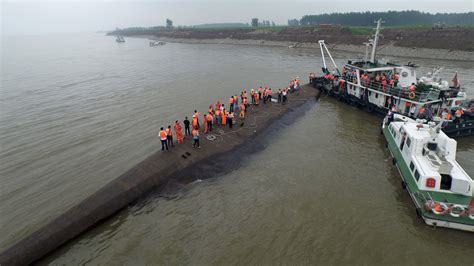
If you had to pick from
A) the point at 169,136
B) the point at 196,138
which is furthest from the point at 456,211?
the point at 169,136

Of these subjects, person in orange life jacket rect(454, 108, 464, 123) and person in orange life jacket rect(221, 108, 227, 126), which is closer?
person in orange life jacket rect(221, 108, 227, 126)

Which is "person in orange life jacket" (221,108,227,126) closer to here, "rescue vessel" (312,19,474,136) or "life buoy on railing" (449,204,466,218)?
"life buoy on railing" (449,204,466,218)

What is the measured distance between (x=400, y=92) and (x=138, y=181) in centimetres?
2344

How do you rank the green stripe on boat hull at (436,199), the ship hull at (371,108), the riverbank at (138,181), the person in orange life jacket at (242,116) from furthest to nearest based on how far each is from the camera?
1. the person in orange life jacket at (242,116)
2. the ship hull at (371,108)
3. the green stripe on boat hull at (436,199)
4. the riverbank at (138,181)

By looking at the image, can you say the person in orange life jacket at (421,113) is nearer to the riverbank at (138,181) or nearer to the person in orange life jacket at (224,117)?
the riverbank at (138,181)

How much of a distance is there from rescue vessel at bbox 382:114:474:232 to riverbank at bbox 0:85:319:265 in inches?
389

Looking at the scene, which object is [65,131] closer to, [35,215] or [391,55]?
[35,215]

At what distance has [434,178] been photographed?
47.1ft

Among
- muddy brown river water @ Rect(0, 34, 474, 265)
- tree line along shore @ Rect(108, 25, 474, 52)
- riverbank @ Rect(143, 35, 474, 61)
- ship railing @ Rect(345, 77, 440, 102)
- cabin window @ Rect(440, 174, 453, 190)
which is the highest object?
tree line along shore @ Rect(108, 25, 474, 52)

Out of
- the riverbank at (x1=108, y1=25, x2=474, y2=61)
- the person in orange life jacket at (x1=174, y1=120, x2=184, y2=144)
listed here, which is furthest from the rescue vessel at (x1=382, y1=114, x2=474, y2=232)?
the riverbank at (x1=108, y1=25, x2=474, y2=61)

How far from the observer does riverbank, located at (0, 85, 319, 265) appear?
38.9 ft

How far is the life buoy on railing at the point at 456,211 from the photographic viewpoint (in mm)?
13055

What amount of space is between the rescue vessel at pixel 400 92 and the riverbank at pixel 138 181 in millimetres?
11769

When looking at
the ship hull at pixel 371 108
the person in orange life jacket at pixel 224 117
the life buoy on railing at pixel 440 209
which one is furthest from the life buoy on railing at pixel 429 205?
the person in orange life jacket at pixel 224 117
